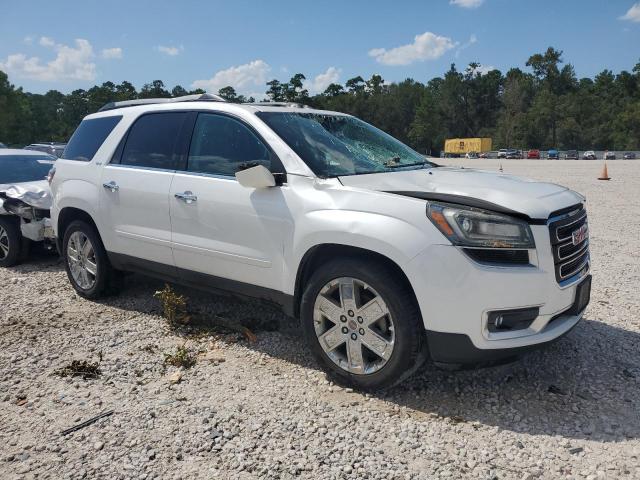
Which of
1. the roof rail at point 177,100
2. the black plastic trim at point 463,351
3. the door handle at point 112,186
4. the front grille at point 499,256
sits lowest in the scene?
the black plastic trim at point 463,351

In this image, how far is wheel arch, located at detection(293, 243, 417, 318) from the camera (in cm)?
326

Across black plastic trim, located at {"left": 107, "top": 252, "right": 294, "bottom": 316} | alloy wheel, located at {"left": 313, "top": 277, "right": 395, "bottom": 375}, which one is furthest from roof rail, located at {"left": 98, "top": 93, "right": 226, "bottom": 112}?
alloy wheel, located at {"left": 313, "top": 277, "right": 395, "bottom": 375}

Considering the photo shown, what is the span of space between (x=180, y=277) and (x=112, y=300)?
141 centimetres

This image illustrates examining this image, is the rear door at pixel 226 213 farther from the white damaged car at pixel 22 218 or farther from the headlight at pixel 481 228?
the white damaged car at pixel 22 218

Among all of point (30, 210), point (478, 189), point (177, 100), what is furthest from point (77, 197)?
point (478, 189)

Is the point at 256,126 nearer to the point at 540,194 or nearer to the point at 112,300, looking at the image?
the point at 540,194

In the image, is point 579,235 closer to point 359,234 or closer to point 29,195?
point 359,234

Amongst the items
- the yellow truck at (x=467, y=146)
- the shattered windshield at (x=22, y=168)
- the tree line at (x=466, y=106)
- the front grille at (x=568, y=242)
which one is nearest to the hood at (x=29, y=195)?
the shattered windshield at (x=22, y=168)

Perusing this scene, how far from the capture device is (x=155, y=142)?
4.72 metres

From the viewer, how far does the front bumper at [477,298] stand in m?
2.98

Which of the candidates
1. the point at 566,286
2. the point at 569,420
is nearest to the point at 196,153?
the point at 566,286

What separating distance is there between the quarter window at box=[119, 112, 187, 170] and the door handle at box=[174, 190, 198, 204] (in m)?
0.33

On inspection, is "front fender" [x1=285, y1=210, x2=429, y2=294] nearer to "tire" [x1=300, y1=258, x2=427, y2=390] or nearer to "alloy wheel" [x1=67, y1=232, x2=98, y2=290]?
"tire" [x1=300, y1=258, x2=427, y2=390]

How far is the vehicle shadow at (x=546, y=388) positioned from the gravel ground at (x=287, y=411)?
12mm
